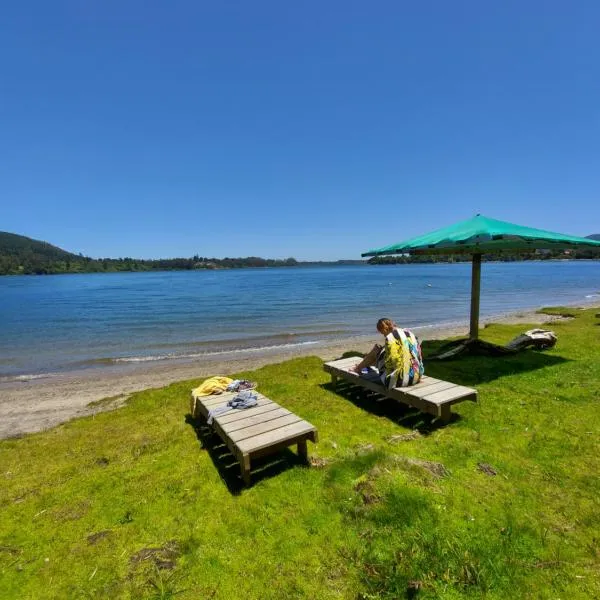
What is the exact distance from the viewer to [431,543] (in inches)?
107

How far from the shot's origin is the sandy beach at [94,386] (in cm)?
757

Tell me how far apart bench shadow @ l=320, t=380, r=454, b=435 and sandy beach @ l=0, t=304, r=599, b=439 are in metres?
3.67

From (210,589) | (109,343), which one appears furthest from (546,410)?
(109,343)

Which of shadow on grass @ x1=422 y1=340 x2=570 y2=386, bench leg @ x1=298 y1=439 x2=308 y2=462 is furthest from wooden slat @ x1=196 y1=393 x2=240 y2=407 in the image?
shadow on grass @ x1=422 y1=340 x2=570 y2=386

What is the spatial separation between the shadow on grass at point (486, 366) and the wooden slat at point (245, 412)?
416 cm

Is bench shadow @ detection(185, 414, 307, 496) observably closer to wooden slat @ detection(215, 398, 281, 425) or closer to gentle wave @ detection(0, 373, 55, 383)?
wooden slat @ detection(215, 398, 281, 425)

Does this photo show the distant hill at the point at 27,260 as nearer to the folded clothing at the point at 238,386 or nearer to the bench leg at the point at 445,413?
the folded clothing at the point at 238,386

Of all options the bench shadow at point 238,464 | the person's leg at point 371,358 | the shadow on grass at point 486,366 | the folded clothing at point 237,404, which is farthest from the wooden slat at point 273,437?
the shadow on grass at point 486,366

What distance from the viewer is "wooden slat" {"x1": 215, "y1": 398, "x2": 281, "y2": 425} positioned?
4.49 metres

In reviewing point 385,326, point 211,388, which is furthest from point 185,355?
point 385,326

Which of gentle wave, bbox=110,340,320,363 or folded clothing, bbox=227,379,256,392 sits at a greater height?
folded clothing, bbox=227,379,256,392

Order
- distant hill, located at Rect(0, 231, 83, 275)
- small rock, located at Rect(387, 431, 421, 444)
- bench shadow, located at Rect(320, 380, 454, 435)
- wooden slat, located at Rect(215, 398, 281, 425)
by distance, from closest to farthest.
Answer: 1. wooden slat, located at Rect(215, 398, 281, 425)
2. small rock, located at Rect(387, 431, 421, 444)
3. bench shadow, located at Rect(320, 380, 454, 435)
4. distant hill, located at Rect(0, 231, 83, 275)

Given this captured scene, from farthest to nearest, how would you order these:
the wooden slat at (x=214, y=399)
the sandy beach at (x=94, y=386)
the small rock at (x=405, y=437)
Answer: the sandy beach at (x=94, y=386)
the wooden slat at (x=214, y=399)
the small rock at (x=405, y=437)

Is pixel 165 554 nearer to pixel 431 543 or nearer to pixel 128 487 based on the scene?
pixel 128 487
